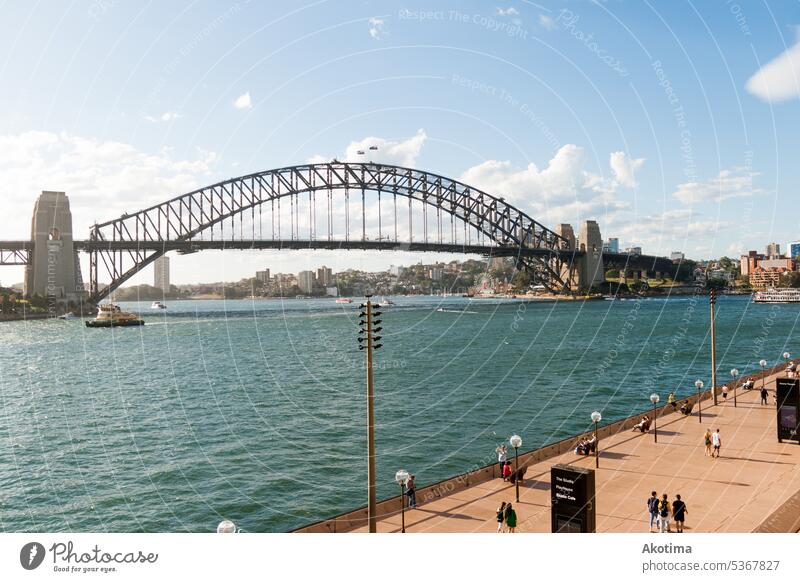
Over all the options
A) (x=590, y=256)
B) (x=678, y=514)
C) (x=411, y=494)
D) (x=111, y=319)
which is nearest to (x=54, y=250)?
(x=111, y=319)

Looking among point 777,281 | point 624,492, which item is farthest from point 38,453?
point 777,281

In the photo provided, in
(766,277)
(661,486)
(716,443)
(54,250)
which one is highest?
(54,250)

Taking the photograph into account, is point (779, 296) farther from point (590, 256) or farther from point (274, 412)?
point (274, 412)

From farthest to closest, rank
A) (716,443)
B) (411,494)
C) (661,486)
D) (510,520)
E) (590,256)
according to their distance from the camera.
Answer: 1. (590,256)
2. (716,443)
3. (661,486)
4. (411,494)
5. (510,520)

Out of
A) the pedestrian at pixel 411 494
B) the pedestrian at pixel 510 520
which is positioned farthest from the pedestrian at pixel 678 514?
the pedestrian at pixel 411 494

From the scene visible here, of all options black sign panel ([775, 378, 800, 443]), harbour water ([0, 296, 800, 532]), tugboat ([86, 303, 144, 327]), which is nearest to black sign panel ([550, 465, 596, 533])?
harbour water ([0, 296, 800, 532])

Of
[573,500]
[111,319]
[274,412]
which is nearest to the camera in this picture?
[573,500]

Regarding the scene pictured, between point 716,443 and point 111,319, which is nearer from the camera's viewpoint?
point 716,443
